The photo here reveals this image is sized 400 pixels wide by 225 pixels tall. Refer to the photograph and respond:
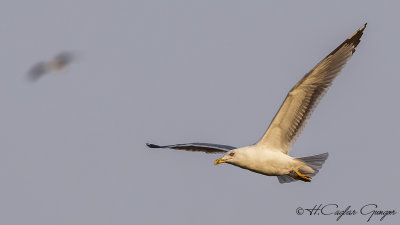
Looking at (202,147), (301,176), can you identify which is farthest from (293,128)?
(202,147)

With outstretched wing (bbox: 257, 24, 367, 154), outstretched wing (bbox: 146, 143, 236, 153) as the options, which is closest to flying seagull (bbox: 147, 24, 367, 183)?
outstretched wing (bbox: 257, 24, 367, 154)

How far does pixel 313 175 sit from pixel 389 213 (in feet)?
4.36

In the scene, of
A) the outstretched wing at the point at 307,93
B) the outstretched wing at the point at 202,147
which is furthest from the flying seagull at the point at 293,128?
the outstretched wing at the point at 202,147

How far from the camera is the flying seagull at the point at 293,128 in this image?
14.0m

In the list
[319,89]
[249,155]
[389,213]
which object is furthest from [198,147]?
[389,213]

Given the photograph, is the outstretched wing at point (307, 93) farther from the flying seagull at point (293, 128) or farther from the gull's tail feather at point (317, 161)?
the gull's tail feather at point (317, 161)

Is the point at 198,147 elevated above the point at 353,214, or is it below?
above

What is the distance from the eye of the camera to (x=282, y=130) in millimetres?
14297

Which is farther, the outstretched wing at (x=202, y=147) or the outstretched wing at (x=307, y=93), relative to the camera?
→ the outstretched wing at (x=202, y=147)

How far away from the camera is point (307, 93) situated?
14.0m

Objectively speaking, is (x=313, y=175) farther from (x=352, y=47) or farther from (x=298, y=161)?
(x=352, y=47)

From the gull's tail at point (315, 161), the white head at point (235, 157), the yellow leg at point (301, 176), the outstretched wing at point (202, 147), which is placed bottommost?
the yellow leg at point (301, 176)

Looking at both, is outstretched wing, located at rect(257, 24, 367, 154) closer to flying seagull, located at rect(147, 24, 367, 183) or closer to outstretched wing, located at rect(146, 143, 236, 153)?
flying seagull, located at rect(147, 24, 367, 183)

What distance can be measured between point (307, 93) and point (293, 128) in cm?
67
